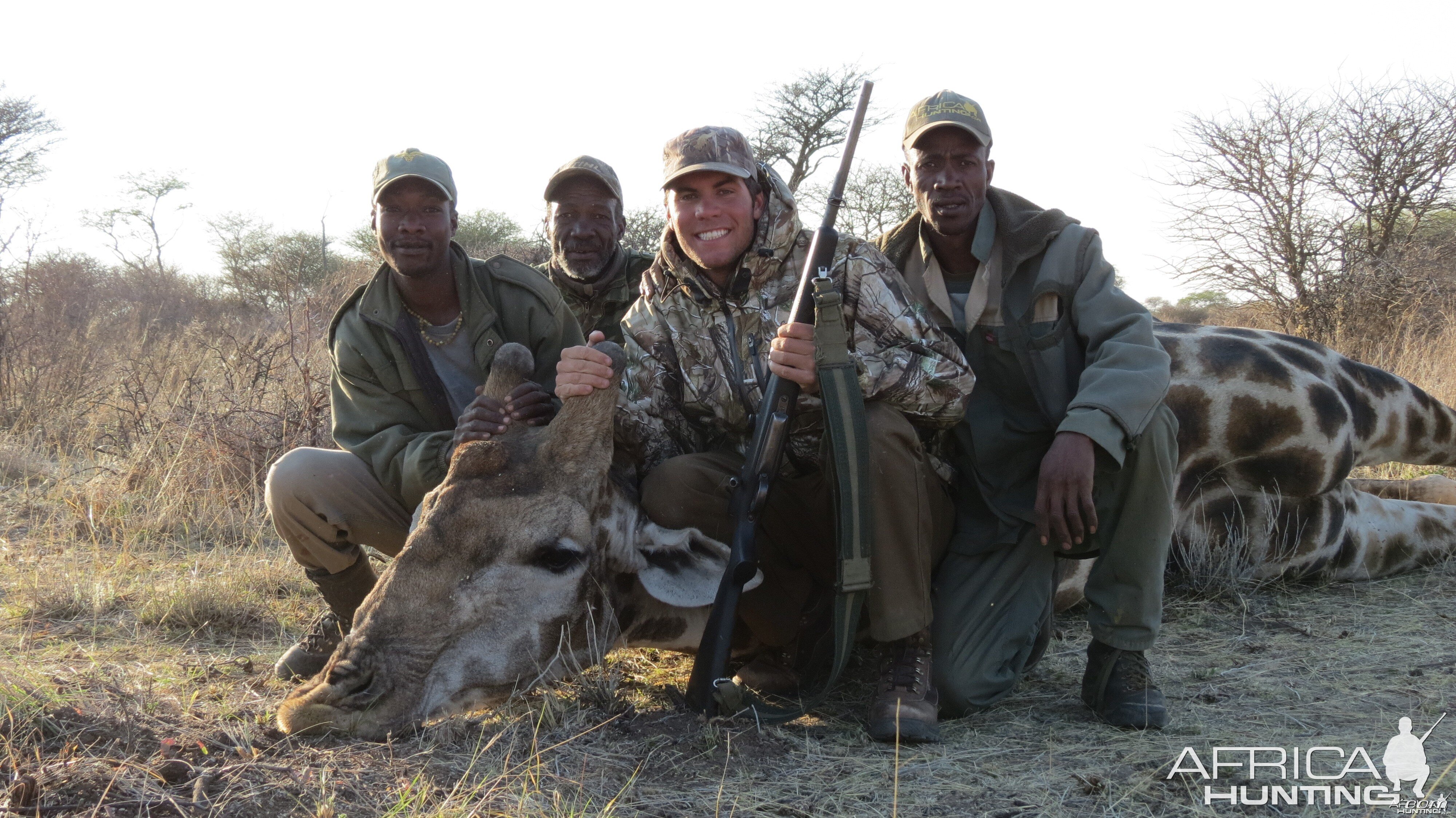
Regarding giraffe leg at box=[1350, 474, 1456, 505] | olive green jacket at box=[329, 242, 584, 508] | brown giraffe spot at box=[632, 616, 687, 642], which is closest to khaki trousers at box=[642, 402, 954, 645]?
brown giraffe spot at box=[632, 616, 687, 642]

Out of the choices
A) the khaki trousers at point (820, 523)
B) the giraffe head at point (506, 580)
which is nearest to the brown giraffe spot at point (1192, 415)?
the khaki trousers at point (820, 523)

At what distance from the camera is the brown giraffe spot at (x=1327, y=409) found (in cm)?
542

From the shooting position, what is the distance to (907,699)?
345cm

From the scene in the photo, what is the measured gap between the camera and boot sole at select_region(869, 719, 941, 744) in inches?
132

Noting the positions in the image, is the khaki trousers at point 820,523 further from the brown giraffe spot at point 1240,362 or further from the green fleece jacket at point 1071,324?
the brown giraffe spot at point 1240,362

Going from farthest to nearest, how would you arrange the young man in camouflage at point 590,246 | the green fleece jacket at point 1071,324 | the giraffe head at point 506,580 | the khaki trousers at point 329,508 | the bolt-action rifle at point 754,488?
1. the young man in camouflage at point 590,246
2. the khaki trousers at point 329,508
3. the green fleece jacket at point 1071,324
4. the bolt-action rifle at point 754,488
5. the giraffe head at point 506,580

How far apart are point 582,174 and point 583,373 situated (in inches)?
91.3

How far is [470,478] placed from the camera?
11.6ft

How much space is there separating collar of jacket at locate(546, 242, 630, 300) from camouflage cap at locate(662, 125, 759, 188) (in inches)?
70.3

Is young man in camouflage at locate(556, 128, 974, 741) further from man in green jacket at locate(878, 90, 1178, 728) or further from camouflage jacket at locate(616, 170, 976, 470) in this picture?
man in green jacket at locate(878, 90, 1178, 728)

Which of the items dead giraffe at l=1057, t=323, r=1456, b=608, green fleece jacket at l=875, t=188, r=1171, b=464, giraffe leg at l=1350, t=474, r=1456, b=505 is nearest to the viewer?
green fleece jacket at l=875, t=188, r=1171, b=464

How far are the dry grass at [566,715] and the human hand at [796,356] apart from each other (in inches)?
46.1

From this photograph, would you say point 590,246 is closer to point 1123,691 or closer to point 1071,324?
point 1071,324

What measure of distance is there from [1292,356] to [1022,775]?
145 inches
